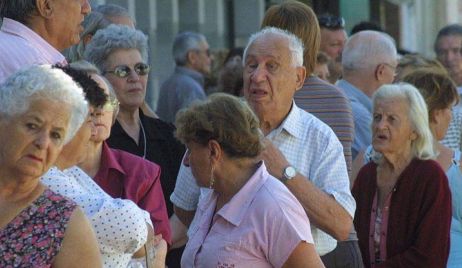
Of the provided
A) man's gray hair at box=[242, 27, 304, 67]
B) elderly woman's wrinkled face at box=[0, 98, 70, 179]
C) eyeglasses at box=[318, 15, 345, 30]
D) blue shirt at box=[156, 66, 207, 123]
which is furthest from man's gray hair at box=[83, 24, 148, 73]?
blue shirt at box=[156, 66, 207, 123]

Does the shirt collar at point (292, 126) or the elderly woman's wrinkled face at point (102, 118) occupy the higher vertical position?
the elderly woman's wrinkled face at point (102, 118)

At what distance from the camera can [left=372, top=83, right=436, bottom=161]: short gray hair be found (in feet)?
23.7

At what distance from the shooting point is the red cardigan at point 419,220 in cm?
691

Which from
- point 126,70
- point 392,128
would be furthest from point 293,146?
point 392,128

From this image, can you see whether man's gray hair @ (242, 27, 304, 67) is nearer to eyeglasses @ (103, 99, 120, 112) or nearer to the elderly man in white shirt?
the elderly man in white shirt

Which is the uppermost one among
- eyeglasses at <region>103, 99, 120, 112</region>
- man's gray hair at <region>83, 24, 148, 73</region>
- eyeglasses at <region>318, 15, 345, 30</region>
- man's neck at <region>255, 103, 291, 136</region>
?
man's gray hair at <region>83, 24, 148, 73</region>

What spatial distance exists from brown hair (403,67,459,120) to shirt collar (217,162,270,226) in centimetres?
304

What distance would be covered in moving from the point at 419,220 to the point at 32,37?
8.69ft

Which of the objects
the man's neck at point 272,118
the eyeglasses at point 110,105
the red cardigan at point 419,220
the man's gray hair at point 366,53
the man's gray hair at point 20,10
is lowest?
the red cardigan at point 419,220

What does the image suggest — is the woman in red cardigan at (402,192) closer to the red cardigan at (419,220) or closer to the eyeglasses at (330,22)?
the red cardigan at (419,220)

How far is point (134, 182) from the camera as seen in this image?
5074 mm

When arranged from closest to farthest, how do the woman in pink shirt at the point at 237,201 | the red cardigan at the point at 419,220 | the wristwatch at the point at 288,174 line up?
1. the woman in pink shirt at the point at 237,201
2. the wristwatch at the point at 288,174
3. the red cardigan at the point at 419,220

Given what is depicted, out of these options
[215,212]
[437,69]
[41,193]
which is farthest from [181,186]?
[437,69]

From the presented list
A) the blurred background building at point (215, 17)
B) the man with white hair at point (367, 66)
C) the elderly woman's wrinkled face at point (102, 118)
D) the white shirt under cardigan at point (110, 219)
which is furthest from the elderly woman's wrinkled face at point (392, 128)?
the blurred background building at point (215, 17)
